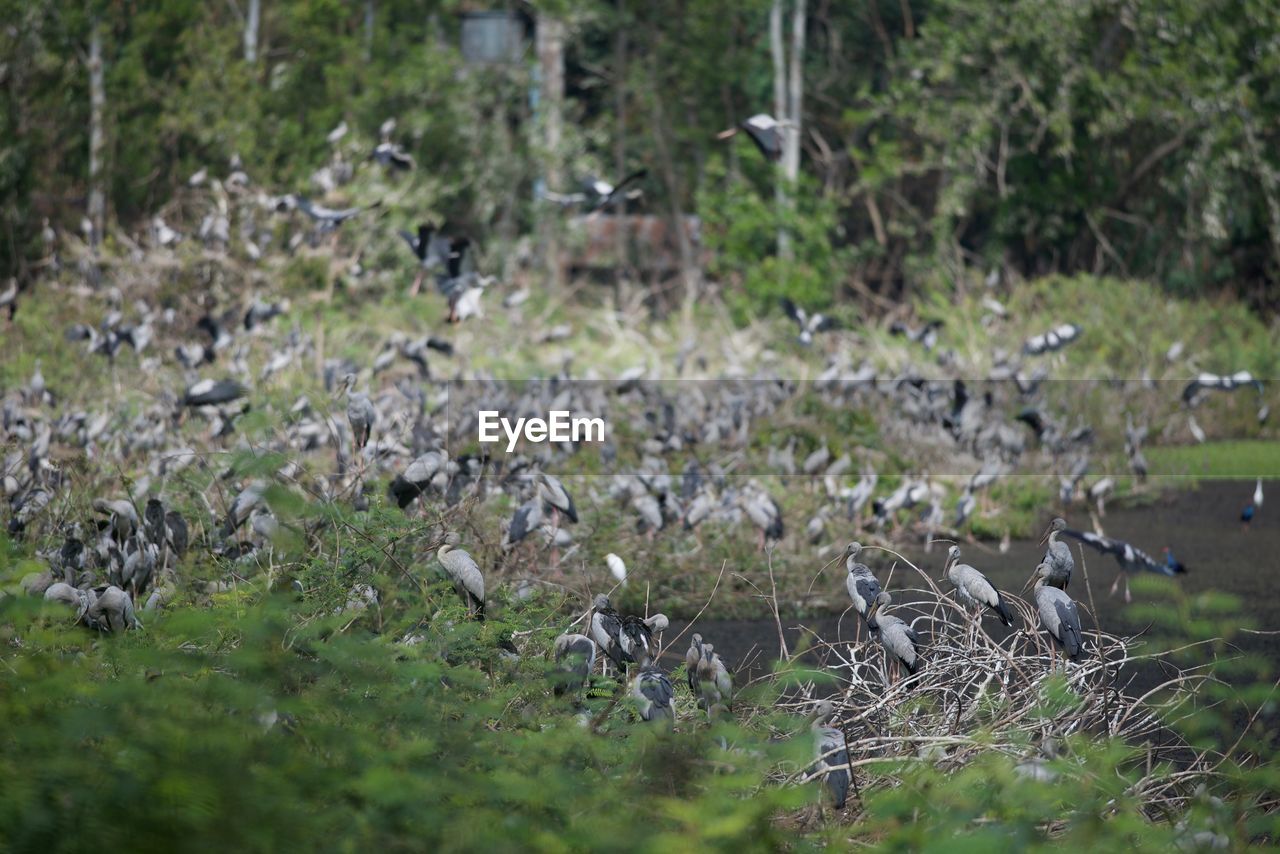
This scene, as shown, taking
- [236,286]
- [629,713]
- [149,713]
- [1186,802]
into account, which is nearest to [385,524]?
[629,713]

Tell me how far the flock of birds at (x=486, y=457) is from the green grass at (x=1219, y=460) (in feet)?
1.37

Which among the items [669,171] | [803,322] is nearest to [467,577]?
[803,322]

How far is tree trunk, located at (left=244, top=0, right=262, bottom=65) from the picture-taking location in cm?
1661

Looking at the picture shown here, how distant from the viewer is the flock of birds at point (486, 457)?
4.37m

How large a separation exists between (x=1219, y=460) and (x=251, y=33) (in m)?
10.5

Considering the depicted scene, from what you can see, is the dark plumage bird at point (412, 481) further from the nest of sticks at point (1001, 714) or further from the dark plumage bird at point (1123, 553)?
the dark plumage bird at point (1123, 553)

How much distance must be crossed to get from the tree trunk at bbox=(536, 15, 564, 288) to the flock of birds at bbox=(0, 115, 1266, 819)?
5.40 meters

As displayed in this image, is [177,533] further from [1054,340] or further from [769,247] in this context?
[769,247]

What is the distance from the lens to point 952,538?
29.0ft

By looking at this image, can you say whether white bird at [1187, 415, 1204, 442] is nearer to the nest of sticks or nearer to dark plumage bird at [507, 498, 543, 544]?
dark plumage bird at [507, 498, 543, 544]

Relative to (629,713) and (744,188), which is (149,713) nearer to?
(629,713)

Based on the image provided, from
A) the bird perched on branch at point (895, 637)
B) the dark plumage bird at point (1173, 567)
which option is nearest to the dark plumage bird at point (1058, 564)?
the bird perched on branch at point (895, 637)

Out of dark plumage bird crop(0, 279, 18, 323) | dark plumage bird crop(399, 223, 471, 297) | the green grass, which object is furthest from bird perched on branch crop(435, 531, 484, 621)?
the green grass

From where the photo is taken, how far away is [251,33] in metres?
A: 16.8
